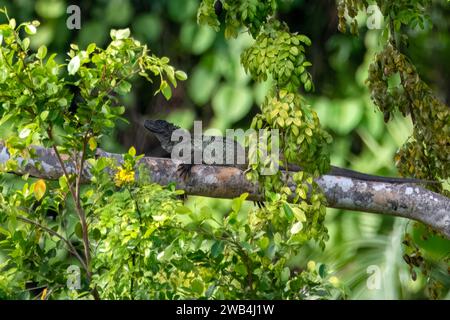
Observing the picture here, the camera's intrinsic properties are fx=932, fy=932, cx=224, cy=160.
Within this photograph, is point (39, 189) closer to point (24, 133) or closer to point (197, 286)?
point (24, 133)

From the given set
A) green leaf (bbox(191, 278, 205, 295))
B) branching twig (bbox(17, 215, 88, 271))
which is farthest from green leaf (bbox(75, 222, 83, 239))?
green leaf (bbox(191, 278, 205, 295))

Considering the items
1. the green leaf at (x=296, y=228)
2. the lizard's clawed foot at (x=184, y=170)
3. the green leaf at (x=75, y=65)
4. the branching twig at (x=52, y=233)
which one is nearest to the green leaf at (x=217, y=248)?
the green leaf at (x=296, y=228)

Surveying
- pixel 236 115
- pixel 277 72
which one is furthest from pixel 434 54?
pixel 277 72

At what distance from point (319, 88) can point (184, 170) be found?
237cm

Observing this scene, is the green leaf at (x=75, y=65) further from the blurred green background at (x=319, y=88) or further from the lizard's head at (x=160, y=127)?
the blurred green background at (x=319, y=88)

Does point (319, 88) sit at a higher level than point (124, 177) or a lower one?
higher

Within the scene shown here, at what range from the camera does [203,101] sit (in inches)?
215

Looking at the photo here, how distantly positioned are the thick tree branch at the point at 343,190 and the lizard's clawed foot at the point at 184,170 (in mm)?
18

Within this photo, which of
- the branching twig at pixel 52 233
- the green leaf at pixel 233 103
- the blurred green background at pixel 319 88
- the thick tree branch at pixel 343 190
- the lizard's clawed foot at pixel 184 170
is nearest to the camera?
the branching twig at pixel 52 233

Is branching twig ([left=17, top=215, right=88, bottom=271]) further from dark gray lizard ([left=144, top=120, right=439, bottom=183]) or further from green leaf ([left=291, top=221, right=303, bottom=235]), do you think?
dark gray lizard ([left=144, top=120, right=439, bottom=183])

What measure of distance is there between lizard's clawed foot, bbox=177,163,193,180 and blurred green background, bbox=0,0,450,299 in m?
1.72

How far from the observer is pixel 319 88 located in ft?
18.4

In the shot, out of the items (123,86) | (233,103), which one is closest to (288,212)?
(123,86)

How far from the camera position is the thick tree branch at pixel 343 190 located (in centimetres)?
312
